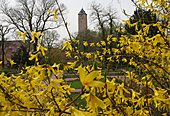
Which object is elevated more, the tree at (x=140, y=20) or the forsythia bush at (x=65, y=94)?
the tree at (x=140, y=20)

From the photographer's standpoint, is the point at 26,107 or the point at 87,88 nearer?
the point at 87,88

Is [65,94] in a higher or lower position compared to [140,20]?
lower

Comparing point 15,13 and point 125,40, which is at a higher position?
point 15,13

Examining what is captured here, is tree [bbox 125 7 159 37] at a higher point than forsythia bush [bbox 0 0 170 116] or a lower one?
higher

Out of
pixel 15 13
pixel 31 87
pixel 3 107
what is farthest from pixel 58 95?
pixel 15 13

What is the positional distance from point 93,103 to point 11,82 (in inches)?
41.6

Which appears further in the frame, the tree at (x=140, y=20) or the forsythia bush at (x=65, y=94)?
the tree at (x=140, y=20)

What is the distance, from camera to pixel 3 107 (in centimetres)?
128

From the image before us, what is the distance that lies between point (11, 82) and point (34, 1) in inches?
1284

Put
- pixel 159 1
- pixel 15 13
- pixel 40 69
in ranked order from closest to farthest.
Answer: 1. pixel 40 69
2. pixel 159 1
3. pixel 15 13

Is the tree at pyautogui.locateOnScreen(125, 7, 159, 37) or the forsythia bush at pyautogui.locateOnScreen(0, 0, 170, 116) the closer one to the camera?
the forsythia bush at pyautogui.locateOnScreen(0, 0, 170, 116)

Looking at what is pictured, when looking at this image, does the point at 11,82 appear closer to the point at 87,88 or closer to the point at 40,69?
the point at 40,69

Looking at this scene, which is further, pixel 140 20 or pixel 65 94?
pixel 140 20

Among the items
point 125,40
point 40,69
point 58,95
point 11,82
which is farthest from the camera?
point 125,40
